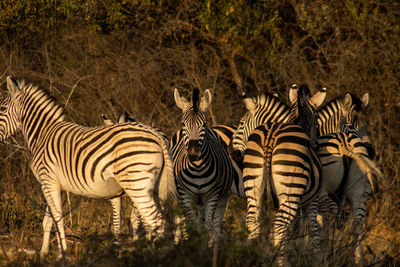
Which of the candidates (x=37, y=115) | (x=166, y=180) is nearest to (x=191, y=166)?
(x=166, y=180)

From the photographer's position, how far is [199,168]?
6680mm

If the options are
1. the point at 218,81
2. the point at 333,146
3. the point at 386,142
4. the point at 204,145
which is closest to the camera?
the point at 204,145

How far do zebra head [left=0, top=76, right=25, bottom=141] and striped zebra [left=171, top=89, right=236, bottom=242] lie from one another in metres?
1.96

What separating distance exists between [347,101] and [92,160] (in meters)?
4.60

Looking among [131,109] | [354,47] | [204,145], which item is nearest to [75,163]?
[204,145]

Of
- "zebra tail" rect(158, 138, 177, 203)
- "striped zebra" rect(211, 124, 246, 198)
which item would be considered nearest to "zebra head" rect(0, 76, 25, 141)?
"zebra tail" rect(158, 138, 177, 203)

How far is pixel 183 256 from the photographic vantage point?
162 inches

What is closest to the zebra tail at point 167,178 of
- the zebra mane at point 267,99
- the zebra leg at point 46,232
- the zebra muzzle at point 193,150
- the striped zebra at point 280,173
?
the zebra muzzle at point 193,150

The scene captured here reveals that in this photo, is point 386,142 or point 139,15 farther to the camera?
point 139,15

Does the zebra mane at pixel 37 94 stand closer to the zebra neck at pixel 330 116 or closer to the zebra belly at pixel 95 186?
the zebra belly at pixel 95 186

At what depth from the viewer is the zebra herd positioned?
18.4 feet

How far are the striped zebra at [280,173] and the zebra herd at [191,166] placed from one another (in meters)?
0.01

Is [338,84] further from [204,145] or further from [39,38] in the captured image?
[39,38]

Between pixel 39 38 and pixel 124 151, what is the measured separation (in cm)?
640
